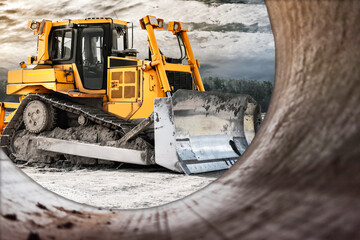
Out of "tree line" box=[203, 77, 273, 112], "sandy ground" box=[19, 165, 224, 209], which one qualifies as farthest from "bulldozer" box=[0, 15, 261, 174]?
"tree line" box=[203, 77, 273, 112]

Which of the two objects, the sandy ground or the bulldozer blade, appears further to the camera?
the bulldozer blade

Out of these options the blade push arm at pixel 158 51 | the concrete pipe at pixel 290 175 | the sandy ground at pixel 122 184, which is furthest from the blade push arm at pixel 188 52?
the concrete pipe at pixel 290 175

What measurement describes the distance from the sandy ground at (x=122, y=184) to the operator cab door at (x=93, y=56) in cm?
149

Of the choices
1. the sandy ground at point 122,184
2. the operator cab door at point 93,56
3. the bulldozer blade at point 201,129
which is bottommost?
the sandy ground at point 122,184

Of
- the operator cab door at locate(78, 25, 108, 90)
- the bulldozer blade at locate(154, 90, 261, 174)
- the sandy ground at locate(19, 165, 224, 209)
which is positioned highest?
the operator cab door at locate(78, 25, 108, 90)

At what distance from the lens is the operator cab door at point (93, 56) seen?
5.78 metres

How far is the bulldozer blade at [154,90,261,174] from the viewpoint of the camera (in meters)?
4.28

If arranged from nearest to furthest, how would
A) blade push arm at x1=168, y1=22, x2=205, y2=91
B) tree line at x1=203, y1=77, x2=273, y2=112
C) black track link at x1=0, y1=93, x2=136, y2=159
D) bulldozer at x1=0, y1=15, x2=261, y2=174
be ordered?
bulldozer at x1=0, y1=15, x2=261, y2=174, black track link at x1=0, y1=93, x2=136, y2=159, blade push arm at x1=168, y1=22, x2=205, y2=91, tree line at x1=203, y1=77, x2=273, y2=112

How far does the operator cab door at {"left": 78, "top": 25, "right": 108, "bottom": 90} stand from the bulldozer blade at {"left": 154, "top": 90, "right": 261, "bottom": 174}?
6.00 feet

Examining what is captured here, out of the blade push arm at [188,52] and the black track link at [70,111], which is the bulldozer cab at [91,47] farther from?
the blade push arm at [188,52]

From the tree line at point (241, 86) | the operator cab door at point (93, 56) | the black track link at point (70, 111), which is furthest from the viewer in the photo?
the tree line at point (241, 86)

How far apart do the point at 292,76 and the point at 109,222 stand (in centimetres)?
36

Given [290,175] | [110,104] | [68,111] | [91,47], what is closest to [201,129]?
[110,104]

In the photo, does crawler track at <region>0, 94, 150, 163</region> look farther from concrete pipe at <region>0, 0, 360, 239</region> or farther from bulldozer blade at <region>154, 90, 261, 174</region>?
concrete pipe at <region>0, 0, 360, 239</region>
